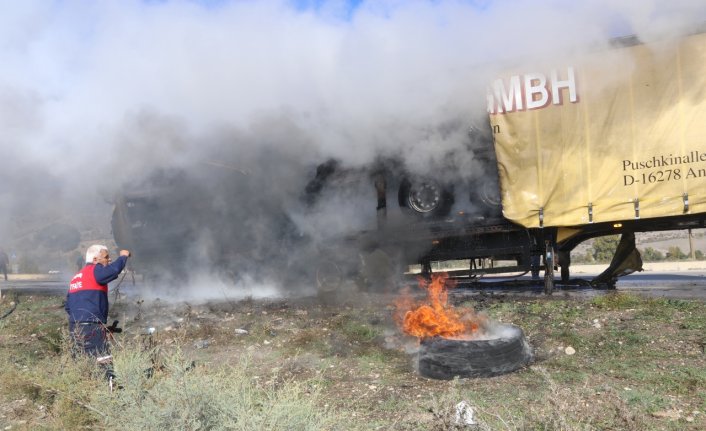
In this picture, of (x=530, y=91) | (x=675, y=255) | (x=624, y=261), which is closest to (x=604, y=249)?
(x=675, y=255)

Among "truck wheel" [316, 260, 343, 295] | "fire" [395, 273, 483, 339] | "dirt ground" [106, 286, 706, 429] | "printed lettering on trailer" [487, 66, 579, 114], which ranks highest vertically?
"printed lettering on trailer" [487, 66, 579, 114]

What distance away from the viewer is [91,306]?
15.8ft

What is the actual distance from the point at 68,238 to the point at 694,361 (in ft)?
73.1

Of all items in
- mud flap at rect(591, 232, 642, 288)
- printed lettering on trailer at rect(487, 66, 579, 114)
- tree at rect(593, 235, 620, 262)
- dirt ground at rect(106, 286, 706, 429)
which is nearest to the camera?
dirt ground at rect(106, 286, 706, 429)

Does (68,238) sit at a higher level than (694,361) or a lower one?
higher

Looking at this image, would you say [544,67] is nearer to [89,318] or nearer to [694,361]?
[694,361]

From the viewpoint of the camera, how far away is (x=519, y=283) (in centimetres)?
1028

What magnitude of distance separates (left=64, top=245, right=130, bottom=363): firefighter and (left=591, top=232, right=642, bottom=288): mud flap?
7204mm

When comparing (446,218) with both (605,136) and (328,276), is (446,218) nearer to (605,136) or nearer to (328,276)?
(328,276)

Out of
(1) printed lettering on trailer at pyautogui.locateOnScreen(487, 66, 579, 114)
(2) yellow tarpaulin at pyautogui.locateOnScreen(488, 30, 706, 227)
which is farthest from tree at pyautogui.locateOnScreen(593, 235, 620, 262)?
(1) printed lettering on trailer at pyautogui.locateOnScreen(487, 66, 579, 114)

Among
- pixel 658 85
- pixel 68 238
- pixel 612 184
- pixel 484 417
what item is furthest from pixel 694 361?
pixel 68 238

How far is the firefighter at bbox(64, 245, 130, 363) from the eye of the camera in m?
4.77

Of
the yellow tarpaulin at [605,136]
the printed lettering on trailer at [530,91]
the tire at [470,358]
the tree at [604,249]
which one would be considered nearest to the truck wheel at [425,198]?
the yellow tarpaulin at [605,136]

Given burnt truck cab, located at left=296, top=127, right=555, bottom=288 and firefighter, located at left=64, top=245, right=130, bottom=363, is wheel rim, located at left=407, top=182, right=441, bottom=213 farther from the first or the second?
firefighter, located at left=64, top=245, right=130, bottom=363
